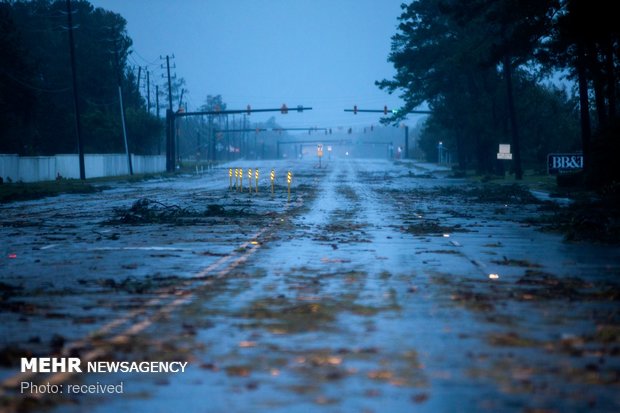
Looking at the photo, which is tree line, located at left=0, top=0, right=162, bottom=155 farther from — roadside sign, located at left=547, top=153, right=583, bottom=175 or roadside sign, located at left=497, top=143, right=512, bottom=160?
roadside sign, located at left=547, top=153, right=583, bottom=175

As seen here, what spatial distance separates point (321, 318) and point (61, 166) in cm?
7321

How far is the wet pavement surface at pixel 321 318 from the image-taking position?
8242 mm

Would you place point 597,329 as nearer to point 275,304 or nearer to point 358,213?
point 275,304

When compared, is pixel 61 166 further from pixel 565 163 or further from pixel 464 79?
pixel 565 163

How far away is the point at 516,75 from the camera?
8069 centimetres

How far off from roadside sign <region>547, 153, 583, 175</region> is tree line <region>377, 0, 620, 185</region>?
0.62 meters

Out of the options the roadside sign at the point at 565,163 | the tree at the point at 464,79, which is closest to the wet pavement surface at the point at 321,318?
the roadside sign at the point at 565,163

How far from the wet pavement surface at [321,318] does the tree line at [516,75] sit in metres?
19.1

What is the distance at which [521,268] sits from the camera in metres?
17.7

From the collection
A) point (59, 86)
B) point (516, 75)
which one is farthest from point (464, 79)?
point (59, 86)

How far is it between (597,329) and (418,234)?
1451 centimetres

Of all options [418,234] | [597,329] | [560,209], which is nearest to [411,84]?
[560,209]

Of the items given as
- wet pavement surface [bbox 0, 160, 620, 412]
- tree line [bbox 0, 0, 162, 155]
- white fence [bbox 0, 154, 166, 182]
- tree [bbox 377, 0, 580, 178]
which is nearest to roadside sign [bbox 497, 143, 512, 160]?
tree [bbox 377, 0, 580, 178]

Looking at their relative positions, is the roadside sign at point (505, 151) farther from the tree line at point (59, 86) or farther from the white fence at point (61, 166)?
the tree line at point (59, 86)
